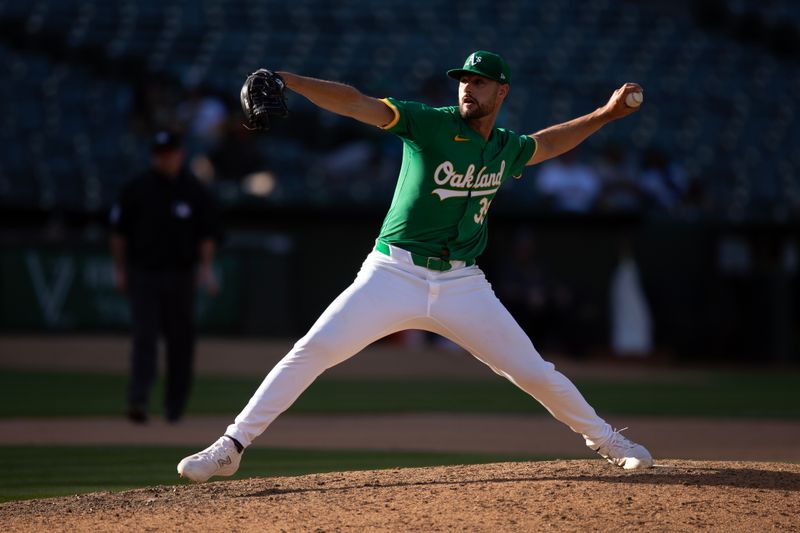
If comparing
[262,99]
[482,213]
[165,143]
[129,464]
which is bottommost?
[129,464]

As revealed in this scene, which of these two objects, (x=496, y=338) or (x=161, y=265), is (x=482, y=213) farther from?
(x=161, y=265)

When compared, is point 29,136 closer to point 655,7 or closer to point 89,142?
point 89,142

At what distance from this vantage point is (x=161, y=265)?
31.2 ft

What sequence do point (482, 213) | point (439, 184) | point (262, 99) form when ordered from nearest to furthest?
point (262, 99), point (439, 184), point (482, 213)

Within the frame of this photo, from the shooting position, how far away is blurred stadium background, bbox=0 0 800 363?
15750 mm

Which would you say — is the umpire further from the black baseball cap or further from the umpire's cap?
the umpire's cap

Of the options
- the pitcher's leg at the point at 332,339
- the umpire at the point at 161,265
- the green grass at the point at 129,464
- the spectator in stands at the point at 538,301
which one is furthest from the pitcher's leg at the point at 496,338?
the spectator in stands at the point at 538,301

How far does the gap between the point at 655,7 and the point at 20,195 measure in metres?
11.6

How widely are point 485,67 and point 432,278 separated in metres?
0.93

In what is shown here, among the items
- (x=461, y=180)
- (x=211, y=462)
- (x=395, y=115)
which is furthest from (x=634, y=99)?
(x=211, y=462)

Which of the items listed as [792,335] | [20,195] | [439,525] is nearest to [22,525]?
[439,525]

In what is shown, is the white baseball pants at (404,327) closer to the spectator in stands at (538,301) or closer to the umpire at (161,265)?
the umpire at (161,265)

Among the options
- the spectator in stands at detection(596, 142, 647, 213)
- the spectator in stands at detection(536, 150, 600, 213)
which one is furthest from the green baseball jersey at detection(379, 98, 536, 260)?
the spectator in stands at detection(596, 142, 647, 213)

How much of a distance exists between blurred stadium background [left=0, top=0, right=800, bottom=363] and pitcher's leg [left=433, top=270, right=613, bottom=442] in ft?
33.2
